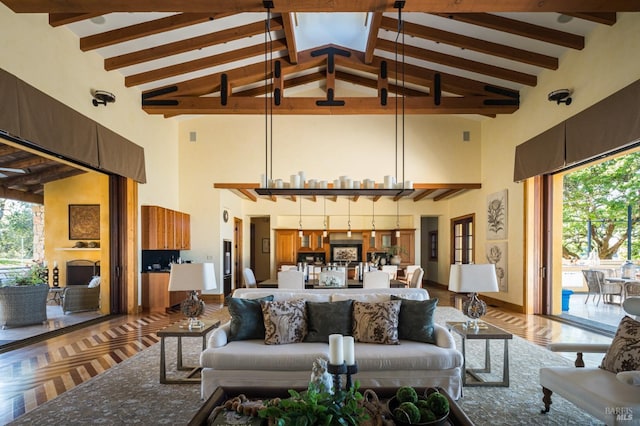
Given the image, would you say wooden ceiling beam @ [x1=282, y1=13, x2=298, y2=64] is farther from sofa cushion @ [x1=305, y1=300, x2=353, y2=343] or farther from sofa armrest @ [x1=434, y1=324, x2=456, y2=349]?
sofa armrest @ [x1=434, y1=324, x2=456, y2=349]

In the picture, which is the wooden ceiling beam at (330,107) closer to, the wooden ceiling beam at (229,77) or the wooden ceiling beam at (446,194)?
the wooden ceiling beam at (229,77)

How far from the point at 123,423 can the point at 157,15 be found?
5061 mm

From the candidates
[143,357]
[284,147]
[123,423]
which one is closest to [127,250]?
[143,357]

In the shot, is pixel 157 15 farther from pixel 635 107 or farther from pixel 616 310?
pixel 616 310

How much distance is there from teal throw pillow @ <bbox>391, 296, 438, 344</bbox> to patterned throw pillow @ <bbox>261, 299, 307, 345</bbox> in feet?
2.87

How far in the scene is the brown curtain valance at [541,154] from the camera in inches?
226

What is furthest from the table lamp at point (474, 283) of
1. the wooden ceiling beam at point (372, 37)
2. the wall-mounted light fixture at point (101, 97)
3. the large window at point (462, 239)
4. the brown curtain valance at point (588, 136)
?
the large window at point (462, 239)

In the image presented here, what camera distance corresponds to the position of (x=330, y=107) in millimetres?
7359

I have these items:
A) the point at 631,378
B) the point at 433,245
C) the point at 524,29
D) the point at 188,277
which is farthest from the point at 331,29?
the point at 433,245

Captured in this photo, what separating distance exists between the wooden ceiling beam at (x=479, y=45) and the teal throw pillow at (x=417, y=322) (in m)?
4.48

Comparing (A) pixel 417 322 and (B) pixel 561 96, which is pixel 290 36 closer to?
(B) pixel 561 96

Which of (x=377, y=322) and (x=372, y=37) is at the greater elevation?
(x=372, y=37)

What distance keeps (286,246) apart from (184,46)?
6.93m

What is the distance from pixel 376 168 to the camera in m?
8.57
